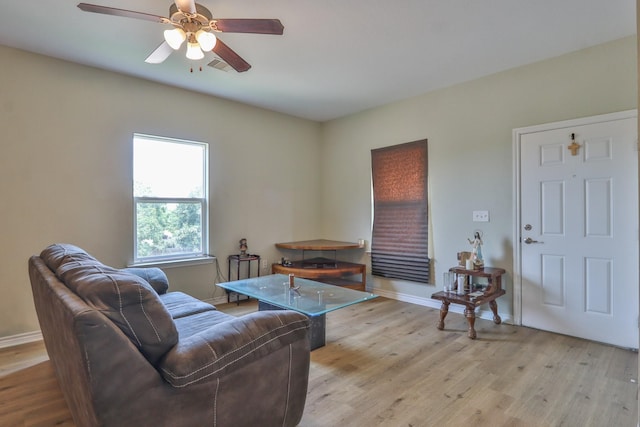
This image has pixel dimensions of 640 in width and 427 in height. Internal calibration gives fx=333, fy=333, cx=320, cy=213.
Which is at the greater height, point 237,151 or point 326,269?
point 237,151

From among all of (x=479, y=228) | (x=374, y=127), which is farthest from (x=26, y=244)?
(x=479, y=228)

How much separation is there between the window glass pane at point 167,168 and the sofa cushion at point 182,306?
1428mm

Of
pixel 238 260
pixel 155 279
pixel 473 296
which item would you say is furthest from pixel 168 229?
pixel 473 296

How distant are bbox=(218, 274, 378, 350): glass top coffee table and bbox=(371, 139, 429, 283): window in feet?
4.92

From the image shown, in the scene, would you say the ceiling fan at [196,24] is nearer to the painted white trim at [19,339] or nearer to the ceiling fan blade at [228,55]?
the ceiling fan blade at [228,55]

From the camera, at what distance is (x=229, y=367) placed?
1.38 meters

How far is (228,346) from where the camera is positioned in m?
1.40

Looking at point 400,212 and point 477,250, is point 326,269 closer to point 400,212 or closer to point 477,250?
point 400,212

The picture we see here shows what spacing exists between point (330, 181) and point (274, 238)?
1.27m

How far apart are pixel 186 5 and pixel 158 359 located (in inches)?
69.1

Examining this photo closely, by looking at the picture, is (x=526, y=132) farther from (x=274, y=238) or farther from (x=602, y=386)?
(x=274, y=238)

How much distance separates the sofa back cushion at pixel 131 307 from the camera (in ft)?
3.90

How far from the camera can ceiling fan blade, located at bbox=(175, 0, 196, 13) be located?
177cm

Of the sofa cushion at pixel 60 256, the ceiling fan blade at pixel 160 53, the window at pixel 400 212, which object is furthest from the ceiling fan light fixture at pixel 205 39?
the window at pixel 400 212
